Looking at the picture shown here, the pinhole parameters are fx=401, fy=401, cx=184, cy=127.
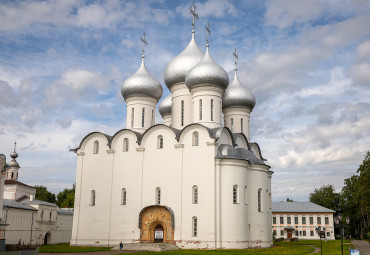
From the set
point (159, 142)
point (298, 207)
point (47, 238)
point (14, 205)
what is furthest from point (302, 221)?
point (14, 205)

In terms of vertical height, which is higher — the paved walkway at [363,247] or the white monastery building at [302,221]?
the white monastery building at [302,221]

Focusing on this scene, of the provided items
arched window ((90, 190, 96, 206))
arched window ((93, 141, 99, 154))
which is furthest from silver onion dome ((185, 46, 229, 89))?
arched window ((90, 190, 96, 206))

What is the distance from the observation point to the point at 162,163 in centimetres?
2522

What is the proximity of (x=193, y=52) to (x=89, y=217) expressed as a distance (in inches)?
540

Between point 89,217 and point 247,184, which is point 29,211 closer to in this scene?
point 89,217

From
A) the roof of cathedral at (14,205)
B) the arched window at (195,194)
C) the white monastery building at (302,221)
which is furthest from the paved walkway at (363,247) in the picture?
the roof of cathedral at (14,205)

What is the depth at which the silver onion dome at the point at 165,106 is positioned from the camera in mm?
33062

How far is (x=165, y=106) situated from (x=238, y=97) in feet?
22.0

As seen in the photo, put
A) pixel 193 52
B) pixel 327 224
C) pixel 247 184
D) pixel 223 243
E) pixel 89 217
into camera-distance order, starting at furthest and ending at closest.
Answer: pixel 327 224 < pixel 193 52 < pixel 89 217 < pixel 247 184 < pixel 223 243

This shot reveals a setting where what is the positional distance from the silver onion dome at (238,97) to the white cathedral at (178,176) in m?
0.11

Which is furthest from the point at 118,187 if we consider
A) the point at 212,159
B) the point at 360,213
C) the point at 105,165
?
the point at 360,213

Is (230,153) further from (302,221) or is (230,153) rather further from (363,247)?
(302,221)

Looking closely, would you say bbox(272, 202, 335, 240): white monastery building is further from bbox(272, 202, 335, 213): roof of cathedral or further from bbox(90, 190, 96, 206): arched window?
bbox(90, 190, 96, 206): arched window

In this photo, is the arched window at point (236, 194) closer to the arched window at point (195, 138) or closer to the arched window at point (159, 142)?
the arched window at point (195, 138)
